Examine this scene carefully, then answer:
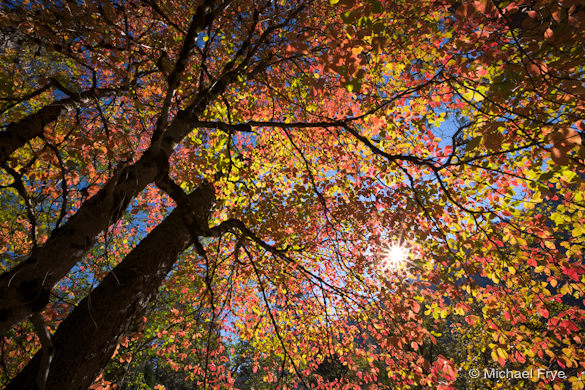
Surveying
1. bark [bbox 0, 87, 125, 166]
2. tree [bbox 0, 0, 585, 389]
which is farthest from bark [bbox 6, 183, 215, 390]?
bark [bbox 0, 87, 125, 166]

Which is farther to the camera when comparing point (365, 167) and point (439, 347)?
point (439, 347)

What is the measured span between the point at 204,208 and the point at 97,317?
2521 millimetres

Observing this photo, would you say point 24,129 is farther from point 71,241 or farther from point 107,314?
point 107,314

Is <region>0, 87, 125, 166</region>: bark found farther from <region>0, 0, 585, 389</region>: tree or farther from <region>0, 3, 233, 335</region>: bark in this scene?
<region>0, 3, 233, 335</region>: bark

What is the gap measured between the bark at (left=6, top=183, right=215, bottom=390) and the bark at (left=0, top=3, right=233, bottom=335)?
1.13 ft

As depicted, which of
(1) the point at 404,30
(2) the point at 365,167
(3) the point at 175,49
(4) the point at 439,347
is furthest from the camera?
(4) the point at 439,347

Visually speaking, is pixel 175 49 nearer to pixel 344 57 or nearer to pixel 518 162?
pixel 344 57

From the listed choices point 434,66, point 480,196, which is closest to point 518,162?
point 480,196

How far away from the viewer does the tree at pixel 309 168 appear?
228 cm

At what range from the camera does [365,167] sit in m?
6.39

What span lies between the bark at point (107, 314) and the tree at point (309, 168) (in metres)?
0.02

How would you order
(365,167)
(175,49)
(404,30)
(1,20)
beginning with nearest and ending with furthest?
(1,20) → (404,30) → (175,49) → (365,167)

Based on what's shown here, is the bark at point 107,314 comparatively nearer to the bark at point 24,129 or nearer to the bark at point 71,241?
the bark at point 71,241

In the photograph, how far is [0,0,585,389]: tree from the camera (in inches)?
89.7
